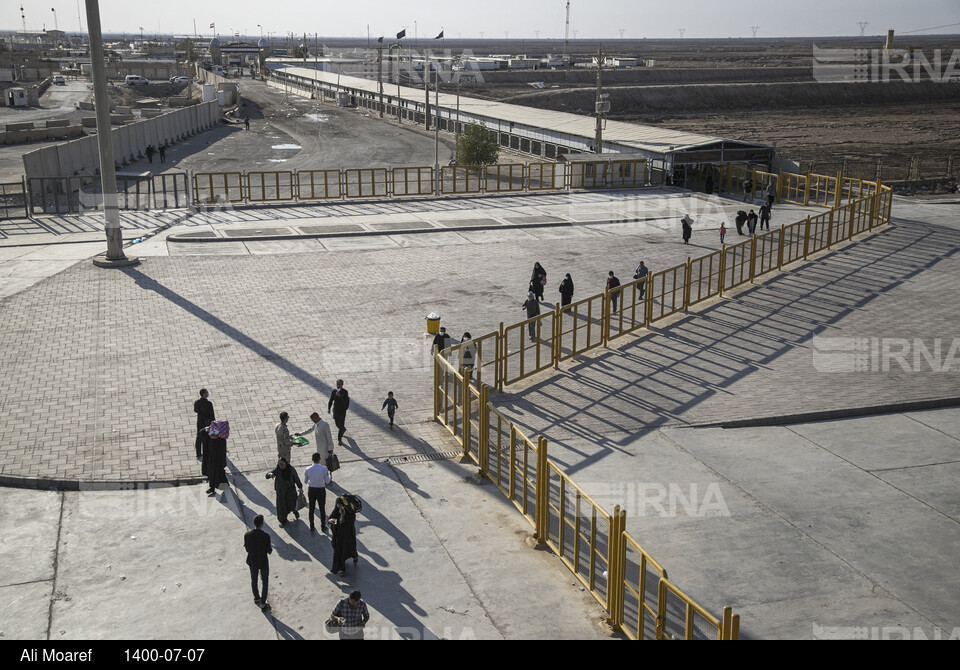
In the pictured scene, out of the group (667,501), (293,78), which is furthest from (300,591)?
(293,78)

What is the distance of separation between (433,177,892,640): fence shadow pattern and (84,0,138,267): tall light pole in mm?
12295

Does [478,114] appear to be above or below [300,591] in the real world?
above

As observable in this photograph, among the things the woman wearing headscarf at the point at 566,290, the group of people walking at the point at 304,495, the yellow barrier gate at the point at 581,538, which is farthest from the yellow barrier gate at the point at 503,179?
the yellow barrier gate at the point at 581,538

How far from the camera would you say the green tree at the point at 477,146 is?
44031mm

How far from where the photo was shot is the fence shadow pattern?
9.24m

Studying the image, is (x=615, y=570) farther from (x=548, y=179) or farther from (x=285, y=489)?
(x=548, y=179)

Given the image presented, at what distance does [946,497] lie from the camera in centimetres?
1257

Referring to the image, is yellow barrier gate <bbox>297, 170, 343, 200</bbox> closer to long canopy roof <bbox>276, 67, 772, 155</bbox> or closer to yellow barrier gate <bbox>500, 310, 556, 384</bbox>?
long canopy roof <bbox>276, 67, 772, 155</bbox>

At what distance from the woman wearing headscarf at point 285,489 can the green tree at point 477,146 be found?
34160 millimetres

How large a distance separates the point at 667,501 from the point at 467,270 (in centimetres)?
1410

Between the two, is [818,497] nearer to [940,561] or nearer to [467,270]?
[940,561]

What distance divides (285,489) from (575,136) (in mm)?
35759

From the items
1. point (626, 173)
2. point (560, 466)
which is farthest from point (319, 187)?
point (560, 466)
